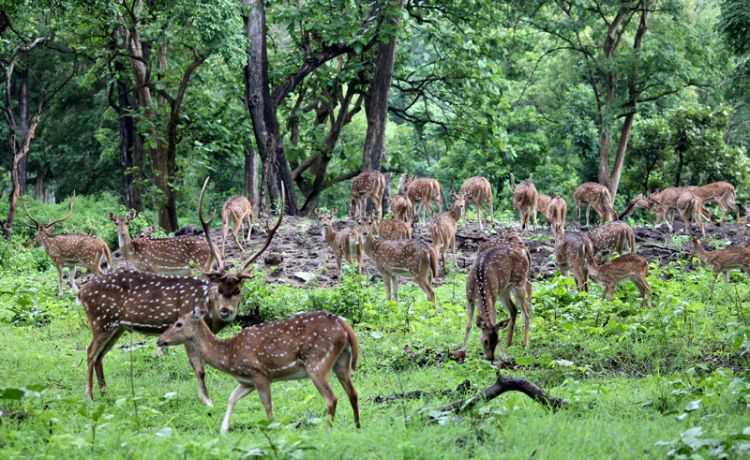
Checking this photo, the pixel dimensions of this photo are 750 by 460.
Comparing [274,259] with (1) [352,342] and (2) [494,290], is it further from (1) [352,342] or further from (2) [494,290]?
(1) [352,342]

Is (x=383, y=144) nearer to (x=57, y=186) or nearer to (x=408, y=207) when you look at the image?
(x=408, y=207)

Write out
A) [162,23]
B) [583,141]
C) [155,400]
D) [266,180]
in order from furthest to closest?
[583,141]
[266,180]
[162,23]
[155,400]

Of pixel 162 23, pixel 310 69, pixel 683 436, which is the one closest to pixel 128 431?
pixel 683 436

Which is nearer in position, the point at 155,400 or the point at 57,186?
the point at 155,400

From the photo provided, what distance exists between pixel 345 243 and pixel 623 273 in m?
5.15

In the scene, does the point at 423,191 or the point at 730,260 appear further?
the point at 423,191

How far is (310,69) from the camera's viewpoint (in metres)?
22.9

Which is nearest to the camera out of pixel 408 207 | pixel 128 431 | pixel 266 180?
pixel 128 431

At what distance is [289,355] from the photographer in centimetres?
747

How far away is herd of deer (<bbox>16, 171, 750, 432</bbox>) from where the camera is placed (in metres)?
7.54

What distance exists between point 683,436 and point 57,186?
39.1 m

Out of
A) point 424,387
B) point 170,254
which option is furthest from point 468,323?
point 170,254

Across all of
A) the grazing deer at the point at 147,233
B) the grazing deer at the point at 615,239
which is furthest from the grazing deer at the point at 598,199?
the grazing deer at the point at 147,233

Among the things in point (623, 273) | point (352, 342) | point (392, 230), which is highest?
point (392, 230)
